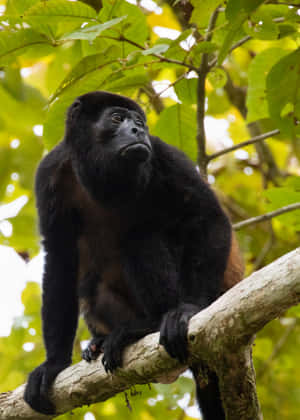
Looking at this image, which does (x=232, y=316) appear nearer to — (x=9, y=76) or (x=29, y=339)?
(x=9, y=76)

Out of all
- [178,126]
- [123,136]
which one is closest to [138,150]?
[123,136]

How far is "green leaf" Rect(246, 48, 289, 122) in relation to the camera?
2.84 metres

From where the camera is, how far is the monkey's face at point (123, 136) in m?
3.08

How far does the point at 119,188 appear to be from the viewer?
3.45 meters

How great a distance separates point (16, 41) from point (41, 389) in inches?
65.5

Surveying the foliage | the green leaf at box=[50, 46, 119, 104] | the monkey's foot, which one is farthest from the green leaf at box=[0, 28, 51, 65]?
the monkey's foot

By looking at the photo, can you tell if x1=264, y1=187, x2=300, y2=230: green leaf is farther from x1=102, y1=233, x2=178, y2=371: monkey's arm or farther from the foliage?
x1=102, y1=233, x2=178, y2=371: monkey's arm

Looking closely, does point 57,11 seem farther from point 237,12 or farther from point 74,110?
point 74,110

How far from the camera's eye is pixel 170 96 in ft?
12.7

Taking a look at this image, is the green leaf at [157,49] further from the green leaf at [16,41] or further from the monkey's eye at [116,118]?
the monkey's eye at [116,118]

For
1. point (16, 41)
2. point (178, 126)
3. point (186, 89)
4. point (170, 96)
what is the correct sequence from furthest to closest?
point (170, 96) < point (178, 126) < point (186, 89) < point (16, 41)

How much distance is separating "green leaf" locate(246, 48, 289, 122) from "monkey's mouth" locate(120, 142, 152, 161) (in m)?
0.58

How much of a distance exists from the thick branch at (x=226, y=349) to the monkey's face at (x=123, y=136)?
1.03 meters

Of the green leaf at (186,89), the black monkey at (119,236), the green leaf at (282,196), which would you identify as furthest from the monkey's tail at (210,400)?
the green leaf at (186,89)
